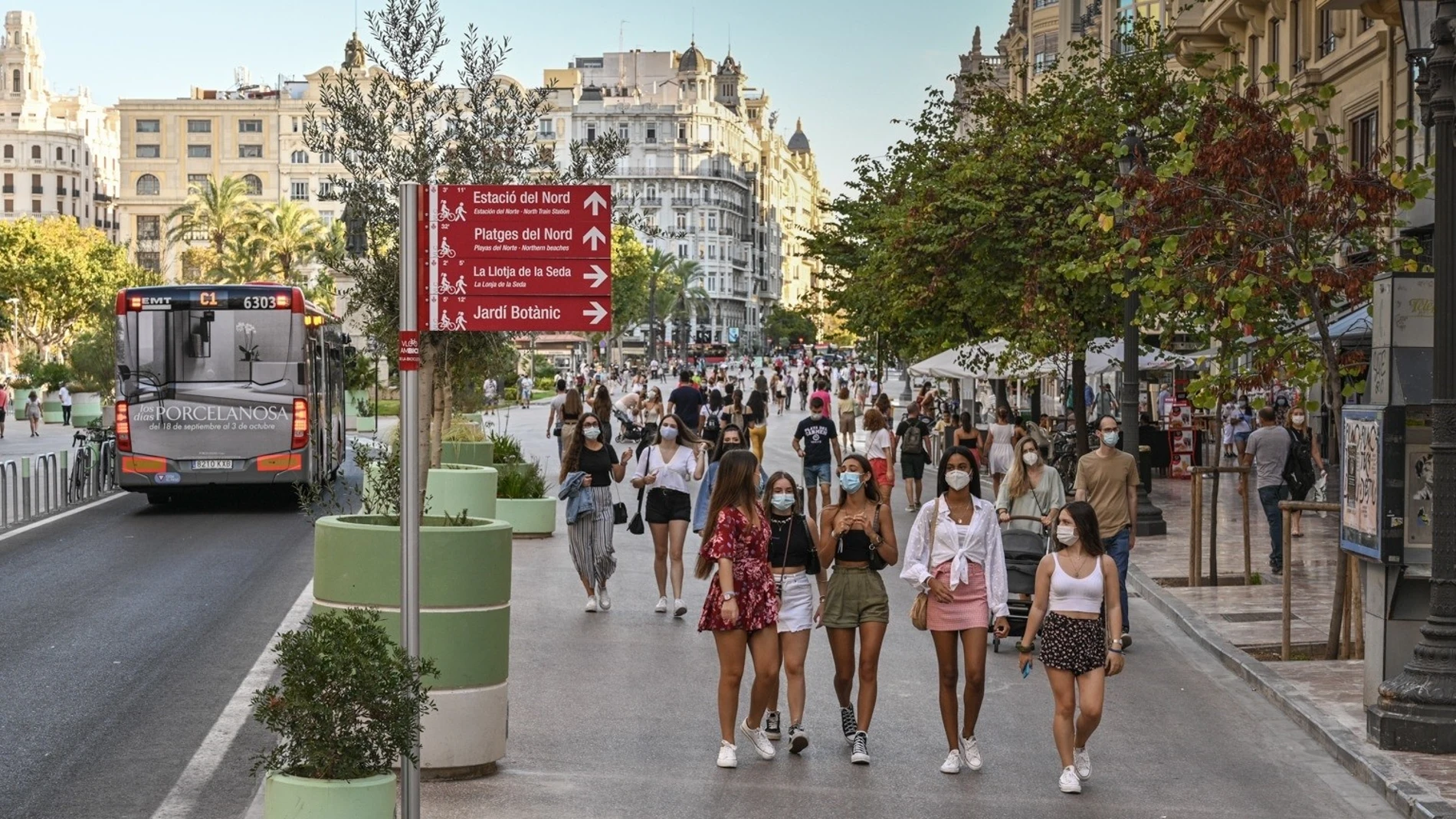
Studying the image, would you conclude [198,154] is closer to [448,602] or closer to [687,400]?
[687,400]

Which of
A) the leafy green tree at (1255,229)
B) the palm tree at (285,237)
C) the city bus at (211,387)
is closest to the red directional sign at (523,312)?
the leafy green tree at (1255,229)

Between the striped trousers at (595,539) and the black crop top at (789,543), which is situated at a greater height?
the black crop top at (789,543)

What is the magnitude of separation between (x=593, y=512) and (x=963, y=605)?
20.6 ft

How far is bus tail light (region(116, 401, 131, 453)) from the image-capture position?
25.3 m

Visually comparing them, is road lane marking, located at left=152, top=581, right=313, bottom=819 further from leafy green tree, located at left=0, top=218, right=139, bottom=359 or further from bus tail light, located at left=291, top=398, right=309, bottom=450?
leafy green tree, located at left=0, top=218, right=139, bottom=359

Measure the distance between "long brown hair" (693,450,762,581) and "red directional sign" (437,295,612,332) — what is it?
2414 mm

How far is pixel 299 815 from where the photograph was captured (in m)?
7.00

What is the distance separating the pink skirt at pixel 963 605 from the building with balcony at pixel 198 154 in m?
153

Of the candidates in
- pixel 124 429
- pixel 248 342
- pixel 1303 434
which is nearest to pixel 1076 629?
pixel 248 342

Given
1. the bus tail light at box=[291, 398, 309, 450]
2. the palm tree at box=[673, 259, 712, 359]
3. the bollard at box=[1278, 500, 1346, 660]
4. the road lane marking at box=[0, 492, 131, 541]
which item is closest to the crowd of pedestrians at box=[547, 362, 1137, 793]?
the bollard at box=[1278, 500, 1346, 660]

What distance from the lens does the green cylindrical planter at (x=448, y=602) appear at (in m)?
9.08

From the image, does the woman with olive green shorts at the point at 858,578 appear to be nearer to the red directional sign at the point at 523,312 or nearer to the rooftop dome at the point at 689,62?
the red directional sign at the point at 523,312

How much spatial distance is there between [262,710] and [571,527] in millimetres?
8672

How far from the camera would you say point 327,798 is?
22.9 feet
